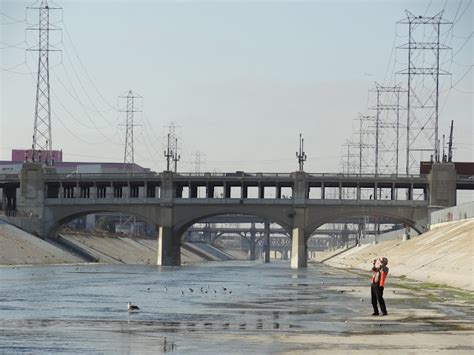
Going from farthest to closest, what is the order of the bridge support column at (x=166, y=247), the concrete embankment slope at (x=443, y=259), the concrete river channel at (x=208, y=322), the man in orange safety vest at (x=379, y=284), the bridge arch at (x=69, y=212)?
1. the bridge arch at (x=69, y=212)
2. the bridge support column at (x=166, y=247)
3. the concrete embankment slope at (x=443, y=259)
4. the man in orange safety vest at (x=379, y=284)
5. the concrete river channel at (x=208, y=322)

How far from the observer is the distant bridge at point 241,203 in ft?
552

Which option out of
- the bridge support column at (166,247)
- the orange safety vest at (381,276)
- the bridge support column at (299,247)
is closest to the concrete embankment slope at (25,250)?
the bridge support column at (166,247)

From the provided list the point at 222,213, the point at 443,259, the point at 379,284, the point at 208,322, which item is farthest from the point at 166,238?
the point at 208,322

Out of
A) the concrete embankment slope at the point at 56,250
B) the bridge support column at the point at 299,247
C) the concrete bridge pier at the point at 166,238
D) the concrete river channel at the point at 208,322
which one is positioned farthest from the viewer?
the concrete bridge pier at the point at 166,238

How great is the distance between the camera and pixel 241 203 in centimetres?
17062

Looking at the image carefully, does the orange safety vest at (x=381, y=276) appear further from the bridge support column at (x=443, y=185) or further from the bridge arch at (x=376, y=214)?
the bridge support column at (x=443, y=185)

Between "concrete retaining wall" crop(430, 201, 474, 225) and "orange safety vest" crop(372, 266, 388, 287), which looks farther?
"concrete retaining wall" crop(430, 201, 474, 225)

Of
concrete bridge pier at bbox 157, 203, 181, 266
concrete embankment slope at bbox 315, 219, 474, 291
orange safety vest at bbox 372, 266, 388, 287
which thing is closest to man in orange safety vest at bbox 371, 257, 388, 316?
orange safety vest at bbox 372, 266, 388, 287

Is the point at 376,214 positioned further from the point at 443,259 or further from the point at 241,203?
the point at 443,259

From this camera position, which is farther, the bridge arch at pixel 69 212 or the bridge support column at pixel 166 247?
the bridge arch at pixel 69 212

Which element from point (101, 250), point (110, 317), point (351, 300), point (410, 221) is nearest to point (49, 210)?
point (101, 250)

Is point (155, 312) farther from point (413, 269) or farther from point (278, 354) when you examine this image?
point (413, 269)

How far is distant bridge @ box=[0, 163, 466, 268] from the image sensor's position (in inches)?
6619

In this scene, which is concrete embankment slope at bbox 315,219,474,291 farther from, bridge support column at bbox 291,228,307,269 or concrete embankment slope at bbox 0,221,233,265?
concrete embankment slope at bbox 0,221,233,265
